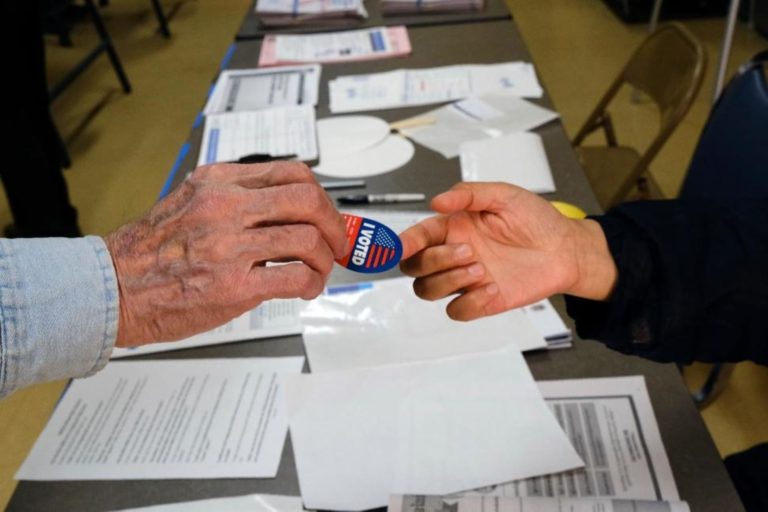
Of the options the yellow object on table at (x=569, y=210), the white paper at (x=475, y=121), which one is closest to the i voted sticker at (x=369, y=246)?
the yellow object on table at (x=569, y=210)

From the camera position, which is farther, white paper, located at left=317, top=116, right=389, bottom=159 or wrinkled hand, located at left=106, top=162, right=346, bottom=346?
white paper, located at left=317, top=116, right=389, bottom=159

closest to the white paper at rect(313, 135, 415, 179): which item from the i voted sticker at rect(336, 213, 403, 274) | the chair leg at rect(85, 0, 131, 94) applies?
the i voted sticker at rect(336, 213, 403, 274)

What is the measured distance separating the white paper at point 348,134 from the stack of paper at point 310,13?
2.14ft

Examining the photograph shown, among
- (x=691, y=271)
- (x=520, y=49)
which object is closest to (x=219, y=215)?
(x=691, y=271)

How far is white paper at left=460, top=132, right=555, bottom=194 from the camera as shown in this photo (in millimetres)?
1284

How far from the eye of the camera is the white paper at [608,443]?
76cm

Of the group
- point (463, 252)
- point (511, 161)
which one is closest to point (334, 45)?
point (511, 161)

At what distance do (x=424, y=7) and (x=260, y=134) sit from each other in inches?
35.2

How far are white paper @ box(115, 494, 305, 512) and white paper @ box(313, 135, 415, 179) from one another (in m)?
0.75

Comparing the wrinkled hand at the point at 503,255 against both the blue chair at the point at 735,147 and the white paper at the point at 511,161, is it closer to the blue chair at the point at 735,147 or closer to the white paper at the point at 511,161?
the white paper at the point at 511,161

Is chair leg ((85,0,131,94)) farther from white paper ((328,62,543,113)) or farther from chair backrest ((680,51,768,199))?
chair backrest ((680,51,768,199))

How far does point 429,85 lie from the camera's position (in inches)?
66.3

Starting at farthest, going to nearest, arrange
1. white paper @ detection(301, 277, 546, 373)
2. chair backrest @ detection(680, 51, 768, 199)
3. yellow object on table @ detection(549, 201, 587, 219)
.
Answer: chair backrest @ detection(680, 51, 768, 199) < yellow object on table @ detection(549, 201, 587, 219) < white paper @ detection(301, 277, 546, 373)

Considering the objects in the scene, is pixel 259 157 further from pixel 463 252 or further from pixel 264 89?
pixel 463 252
